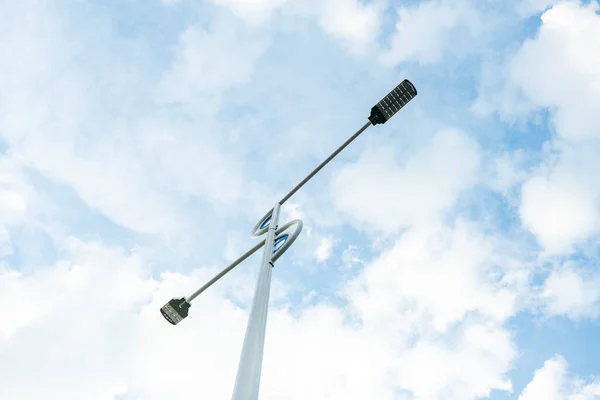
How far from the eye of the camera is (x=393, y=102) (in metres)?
9.39

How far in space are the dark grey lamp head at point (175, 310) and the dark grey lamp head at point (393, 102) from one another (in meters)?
4.96

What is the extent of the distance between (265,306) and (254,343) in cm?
70

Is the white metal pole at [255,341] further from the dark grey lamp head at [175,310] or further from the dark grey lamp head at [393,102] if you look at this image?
the dark grey lamp head at [393,102]

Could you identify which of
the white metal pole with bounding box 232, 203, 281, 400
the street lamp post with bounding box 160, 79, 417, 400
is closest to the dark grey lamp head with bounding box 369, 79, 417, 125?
the street lamp post with bounding box 160, 79, 417, 400

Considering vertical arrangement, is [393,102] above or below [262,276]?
above

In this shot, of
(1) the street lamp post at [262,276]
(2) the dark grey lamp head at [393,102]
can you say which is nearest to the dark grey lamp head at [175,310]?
(1) the street lamp post at [262,276]

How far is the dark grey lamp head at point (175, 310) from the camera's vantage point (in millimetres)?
8109

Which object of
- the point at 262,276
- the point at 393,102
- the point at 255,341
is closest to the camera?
the point at 255,341

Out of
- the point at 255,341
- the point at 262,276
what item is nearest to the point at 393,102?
the point at 262,276

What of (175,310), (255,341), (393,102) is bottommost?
(255,341)

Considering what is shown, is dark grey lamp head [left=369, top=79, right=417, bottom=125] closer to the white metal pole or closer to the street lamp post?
the street lamp post

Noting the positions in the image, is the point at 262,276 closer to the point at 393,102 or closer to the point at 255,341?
the point at 255,341

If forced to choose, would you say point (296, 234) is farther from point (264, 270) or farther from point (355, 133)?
point (355, 133)

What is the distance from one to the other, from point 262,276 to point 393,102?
5.02 m
